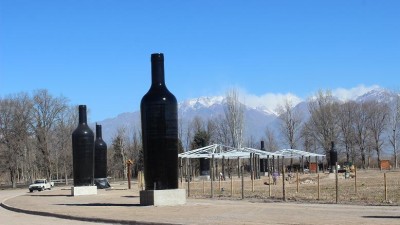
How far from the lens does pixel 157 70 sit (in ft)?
91.0

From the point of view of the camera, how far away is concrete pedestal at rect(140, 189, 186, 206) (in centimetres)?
2602

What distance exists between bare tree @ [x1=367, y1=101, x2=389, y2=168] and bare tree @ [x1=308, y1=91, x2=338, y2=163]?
7.25 metres

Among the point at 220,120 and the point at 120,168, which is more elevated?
the point at 220,120

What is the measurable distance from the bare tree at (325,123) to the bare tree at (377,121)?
7.25m

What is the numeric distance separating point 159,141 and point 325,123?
87494 mm

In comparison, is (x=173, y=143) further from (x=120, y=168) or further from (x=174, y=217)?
(x=120, y=168)

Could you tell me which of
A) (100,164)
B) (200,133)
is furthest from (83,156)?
(200,133)

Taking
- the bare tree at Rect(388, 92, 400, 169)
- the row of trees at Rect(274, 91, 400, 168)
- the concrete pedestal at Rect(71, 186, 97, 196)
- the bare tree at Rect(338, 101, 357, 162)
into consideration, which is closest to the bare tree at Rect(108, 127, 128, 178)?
the row of trees at Rect(274, 91, 400, 168)

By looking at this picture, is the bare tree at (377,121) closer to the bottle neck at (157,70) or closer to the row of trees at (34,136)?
the row of trees at (34,136)

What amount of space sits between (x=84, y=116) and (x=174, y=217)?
2610 centimetres

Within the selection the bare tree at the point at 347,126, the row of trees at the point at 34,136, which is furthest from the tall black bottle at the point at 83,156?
the bare tree at the point at 347,126

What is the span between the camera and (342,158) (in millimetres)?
118750

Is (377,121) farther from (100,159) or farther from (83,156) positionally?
(83,156)

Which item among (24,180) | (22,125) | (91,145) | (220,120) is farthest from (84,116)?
(220,120)
